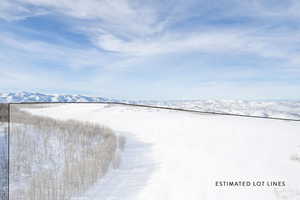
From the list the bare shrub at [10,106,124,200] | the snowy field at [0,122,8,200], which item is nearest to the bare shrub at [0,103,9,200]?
the snowy field at [0,122,8,200]

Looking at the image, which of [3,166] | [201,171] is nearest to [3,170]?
[3,166]

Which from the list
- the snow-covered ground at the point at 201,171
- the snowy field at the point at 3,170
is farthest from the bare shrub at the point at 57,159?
the snow-covered ground at the point at 201,171

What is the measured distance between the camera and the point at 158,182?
5152 millimetres

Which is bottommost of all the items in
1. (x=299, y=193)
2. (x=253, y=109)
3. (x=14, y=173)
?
(x=14, y=173)

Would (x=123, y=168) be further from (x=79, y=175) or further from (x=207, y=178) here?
(x=207, y=178)

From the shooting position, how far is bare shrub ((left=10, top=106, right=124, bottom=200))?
4875 mm

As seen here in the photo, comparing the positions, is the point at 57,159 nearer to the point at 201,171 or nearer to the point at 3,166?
the point at 3,166

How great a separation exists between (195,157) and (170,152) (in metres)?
1.02

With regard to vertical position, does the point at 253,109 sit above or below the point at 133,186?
above

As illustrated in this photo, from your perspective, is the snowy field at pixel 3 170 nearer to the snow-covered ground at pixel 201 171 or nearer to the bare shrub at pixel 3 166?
the bare shrub at pixel 3 166

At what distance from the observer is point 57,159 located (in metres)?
7.96

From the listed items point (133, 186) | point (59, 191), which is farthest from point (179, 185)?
point (59, 191)

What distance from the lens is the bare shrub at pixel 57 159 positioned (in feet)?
16.0

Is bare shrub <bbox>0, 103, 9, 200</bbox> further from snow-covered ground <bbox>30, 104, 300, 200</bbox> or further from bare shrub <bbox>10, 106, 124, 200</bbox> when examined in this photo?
snow-covered ground <bbox>30, 104, 300, 200</bbox>
